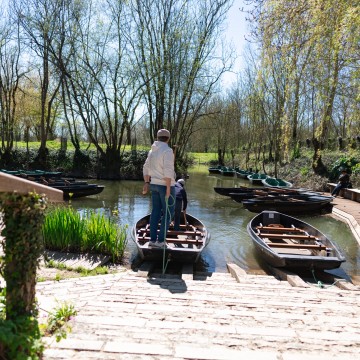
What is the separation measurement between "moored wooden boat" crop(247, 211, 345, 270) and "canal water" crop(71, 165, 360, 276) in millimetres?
503

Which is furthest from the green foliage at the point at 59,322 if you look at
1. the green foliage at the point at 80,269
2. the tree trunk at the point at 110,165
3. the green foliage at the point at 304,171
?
the tree trunk at the point at 110,165

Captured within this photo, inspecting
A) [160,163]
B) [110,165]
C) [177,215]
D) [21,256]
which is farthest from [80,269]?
[110,165]

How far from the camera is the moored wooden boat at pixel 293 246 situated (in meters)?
6.27

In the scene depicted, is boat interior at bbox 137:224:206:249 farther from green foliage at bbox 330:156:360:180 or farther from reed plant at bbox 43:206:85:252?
green foliage at bbox 330:156:360:180

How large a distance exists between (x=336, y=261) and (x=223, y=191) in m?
11.4

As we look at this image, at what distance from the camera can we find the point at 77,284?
4.23m

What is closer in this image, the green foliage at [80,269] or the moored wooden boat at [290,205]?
the green foliage at [80,269]

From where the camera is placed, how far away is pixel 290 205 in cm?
1405

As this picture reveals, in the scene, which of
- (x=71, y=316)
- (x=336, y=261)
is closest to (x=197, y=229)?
(x=336, y=261)

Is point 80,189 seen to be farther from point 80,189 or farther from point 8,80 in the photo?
point 8,80

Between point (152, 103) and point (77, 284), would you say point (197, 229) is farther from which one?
point (152, 103)

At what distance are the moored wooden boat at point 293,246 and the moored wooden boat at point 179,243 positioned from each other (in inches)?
44.7

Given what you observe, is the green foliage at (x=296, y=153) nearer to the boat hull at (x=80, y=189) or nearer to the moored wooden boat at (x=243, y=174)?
the moored wooden boat at (x=243, y=174)

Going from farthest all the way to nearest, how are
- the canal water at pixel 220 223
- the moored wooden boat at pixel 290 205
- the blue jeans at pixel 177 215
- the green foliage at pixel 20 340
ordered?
1. the moored wooden boat at pixel 290 205
2. the blue jeans at pixel 177 215
3. the canal water at pixel 220 223
4. the green foliage at pixel 20 340
